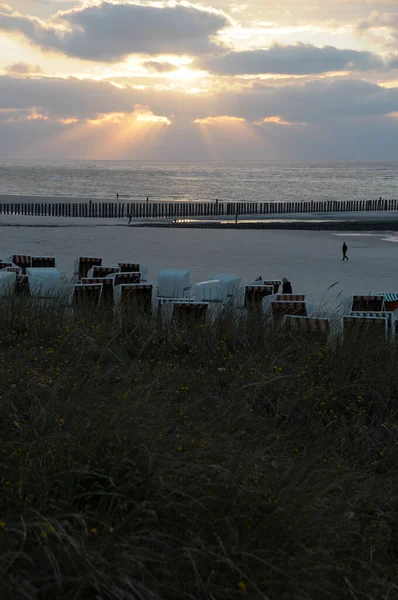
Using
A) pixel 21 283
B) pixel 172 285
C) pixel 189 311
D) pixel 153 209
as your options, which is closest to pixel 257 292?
pixel 172 285

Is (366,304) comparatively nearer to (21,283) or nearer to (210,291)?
(210,291)

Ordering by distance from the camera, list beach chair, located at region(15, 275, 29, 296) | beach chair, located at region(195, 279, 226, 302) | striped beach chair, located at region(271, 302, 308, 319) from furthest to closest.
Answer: beach chair, located at region(195, 279, 226, 302)
beach chair, located at region(15, 275, 29, 296)
striped beach chair, located at region(271, 302, 308, 319)

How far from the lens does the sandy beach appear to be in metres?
23.2

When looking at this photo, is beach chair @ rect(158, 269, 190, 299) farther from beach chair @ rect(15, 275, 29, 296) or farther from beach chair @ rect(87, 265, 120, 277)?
beach chair @ rect(15, 275, 29, 296)

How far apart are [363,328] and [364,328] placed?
13 centimetres

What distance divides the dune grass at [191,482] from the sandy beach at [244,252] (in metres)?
11.5

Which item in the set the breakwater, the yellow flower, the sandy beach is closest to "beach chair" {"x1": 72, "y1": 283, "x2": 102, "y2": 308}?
the sandy beach

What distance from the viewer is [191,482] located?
4.13m

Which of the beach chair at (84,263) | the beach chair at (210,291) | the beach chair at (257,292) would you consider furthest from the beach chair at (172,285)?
the beach chair at (84,263)

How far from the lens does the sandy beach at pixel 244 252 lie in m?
23.2

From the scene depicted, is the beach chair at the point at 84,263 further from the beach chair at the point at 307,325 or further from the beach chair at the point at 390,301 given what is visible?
the beach chair at the point at 307,325

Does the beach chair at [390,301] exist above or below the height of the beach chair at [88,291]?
below

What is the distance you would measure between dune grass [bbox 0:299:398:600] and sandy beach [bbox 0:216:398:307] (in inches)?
455

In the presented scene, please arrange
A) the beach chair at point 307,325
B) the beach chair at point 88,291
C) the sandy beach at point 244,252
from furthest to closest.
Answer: the sandy beach at point 244,252 < the beach chair at point 88,291 < the beach chair at point 307,325
